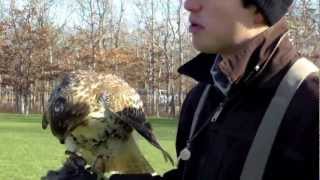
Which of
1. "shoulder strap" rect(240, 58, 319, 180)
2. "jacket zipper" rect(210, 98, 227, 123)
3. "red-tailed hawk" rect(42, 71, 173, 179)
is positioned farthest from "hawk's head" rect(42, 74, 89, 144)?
"shoulder strap" rect(240, 58, 319, 180)

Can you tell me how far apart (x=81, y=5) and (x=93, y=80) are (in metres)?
50.9

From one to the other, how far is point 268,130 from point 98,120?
0.45m

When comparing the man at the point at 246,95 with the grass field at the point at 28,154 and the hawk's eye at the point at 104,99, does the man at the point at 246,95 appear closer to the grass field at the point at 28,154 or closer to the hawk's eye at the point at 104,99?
the hawk's eye at the point at 104,99

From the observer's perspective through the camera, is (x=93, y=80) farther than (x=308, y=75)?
Yes

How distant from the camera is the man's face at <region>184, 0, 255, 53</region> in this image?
1.80m

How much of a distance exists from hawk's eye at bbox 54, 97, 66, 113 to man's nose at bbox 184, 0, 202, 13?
396mm

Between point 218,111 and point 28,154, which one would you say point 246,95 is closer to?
point 218,111

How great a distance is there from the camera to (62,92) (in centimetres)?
190

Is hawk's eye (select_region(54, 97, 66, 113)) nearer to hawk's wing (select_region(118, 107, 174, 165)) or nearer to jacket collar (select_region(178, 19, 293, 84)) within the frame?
hawk's wing (select_region(118, 107, 174, 165))

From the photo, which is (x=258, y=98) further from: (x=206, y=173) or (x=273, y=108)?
(x=206, y=173)

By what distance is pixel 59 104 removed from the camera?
1888 mm

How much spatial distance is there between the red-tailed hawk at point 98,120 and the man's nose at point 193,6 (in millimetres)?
295

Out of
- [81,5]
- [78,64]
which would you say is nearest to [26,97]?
[78,64]

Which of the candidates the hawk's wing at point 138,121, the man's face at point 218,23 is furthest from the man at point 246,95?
the hawk's wing at point 138,121
